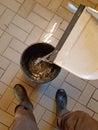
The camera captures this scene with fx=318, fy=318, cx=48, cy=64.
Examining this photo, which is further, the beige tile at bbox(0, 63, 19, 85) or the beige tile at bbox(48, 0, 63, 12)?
the beige tile at bbox(48, 0, 63, 12)

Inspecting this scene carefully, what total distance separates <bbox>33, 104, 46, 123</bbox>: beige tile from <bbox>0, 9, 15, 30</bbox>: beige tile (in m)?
0.49

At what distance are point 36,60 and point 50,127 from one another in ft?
1.26

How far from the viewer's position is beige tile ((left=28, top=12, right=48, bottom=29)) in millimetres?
1858

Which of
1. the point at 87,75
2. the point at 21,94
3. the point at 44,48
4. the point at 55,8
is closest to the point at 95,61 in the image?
the point at 87,75

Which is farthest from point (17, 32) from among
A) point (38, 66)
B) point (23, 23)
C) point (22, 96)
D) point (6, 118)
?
point (6, 118)

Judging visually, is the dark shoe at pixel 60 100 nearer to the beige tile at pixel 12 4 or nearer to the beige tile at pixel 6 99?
the beige tile at pixel 6 99

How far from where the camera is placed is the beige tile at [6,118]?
1720mm

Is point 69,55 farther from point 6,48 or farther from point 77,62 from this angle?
point 6,48

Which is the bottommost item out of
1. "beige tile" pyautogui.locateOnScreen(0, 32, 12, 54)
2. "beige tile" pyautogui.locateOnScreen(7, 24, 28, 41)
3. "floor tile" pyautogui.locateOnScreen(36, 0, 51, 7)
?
"beige tile" pyautogui.locateOnScreen(0, 32, 12, 54)

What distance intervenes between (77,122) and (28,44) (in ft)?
1.89

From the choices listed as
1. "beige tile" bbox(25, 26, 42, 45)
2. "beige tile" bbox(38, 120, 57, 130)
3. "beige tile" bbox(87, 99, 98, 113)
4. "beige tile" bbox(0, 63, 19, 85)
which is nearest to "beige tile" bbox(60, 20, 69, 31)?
"beige tile" bbox(25, 26, 42, 45)

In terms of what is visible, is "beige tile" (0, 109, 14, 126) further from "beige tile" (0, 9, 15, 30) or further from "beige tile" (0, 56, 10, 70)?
"beige tile" (0, 9, 15, 30)

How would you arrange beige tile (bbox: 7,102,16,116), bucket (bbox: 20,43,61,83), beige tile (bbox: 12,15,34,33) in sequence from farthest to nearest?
beige tile (bbox: 12,15,34,33) < beige tile (bbox: 7,102,16,116) < bucket (bbox: 20,43,61,83)

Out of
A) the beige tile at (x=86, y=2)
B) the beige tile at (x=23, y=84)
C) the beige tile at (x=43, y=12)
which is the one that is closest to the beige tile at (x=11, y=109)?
the beige tile at (x=23, y=84)
